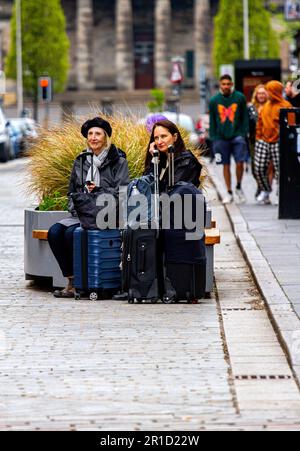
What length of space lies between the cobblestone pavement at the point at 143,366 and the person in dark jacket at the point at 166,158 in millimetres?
1017

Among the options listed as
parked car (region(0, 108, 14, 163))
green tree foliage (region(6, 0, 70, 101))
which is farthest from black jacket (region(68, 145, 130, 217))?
green tree foliage (region(6, 0, 70, 101))

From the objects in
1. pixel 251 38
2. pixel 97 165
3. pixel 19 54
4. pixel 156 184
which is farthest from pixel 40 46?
pixel 156 184

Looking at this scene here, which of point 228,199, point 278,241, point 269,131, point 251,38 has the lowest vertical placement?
point 228,199

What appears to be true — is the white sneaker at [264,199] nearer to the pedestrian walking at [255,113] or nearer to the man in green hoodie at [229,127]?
the pedestrian walking at [255,113]

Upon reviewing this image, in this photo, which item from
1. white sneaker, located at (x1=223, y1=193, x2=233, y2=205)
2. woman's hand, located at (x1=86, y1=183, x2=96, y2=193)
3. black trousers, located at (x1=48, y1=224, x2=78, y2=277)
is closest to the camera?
black trousers, located at (x1=48, y1=224, x2=78, y2=277)

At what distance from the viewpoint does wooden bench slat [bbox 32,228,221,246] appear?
12.4 metres

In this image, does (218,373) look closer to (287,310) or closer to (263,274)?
(287,310)

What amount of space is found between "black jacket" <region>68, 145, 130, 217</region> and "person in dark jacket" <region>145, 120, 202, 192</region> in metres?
0.31

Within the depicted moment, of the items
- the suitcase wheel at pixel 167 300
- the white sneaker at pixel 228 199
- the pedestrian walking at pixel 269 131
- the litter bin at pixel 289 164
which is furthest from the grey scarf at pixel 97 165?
the white sneaker at pixel 228 199

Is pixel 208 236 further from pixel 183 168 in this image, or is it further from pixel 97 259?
pixel 97 259

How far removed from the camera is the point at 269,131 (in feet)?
70.9

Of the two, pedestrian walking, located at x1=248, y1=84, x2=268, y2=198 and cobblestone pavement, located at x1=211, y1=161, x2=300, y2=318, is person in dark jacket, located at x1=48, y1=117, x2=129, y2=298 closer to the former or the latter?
cobblestone pavement, located at x1=211, y1=161, x2=300, y2=318

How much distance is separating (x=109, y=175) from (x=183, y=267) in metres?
1.19

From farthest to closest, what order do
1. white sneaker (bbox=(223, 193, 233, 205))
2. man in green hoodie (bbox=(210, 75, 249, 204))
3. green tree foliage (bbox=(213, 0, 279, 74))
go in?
1. green tree foliage (bbox=(213, 0, 279, 74))
2. white sneaker (bbox=(223, 193, 233, 205))
3. man in green hoodie (bbox=(210, 75, 249, 204))
